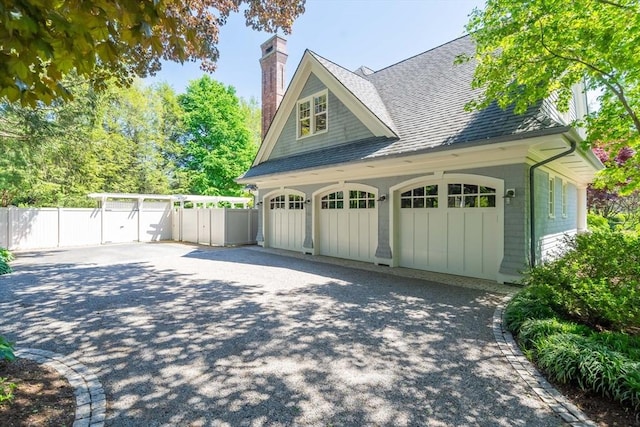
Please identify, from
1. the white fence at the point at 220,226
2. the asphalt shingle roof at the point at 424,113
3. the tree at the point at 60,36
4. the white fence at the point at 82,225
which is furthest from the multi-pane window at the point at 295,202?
the tree at the point at 60,36

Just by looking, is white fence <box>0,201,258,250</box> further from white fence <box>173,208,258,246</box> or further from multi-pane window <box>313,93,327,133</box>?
multi-pane window <box>313,93,327,133</box>

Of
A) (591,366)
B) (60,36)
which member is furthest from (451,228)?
(60,36)

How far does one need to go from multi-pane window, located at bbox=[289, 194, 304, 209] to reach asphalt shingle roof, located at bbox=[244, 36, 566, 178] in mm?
1300

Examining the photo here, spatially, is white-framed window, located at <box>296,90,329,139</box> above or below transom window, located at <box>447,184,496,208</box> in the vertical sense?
above

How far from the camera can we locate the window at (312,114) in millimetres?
11766

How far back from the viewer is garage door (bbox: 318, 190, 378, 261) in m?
10.0

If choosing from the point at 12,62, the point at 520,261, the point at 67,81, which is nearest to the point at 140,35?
the point at 12,62

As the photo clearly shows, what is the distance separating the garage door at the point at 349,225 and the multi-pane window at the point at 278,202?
2303 mm

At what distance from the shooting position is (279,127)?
13.5 m

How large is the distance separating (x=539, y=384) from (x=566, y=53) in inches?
222

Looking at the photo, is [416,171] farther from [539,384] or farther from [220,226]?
[220,226]

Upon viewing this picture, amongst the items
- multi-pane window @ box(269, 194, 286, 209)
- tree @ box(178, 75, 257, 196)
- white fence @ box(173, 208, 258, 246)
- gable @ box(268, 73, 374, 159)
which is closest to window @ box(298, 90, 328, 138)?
gable @ box(268, 73, 374, 159)

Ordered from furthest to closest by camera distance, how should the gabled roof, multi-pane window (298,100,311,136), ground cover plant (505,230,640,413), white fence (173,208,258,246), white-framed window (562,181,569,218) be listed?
1. white fence (173,208,258,246)
2. multi-pane window (298,100,311,136)
3. white-framed window (562,181,569,218)
4. the gabled roof
5. ground cover plant (505,230,640,413)

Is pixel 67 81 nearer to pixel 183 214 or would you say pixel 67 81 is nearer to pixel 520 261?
pixel 183 214
